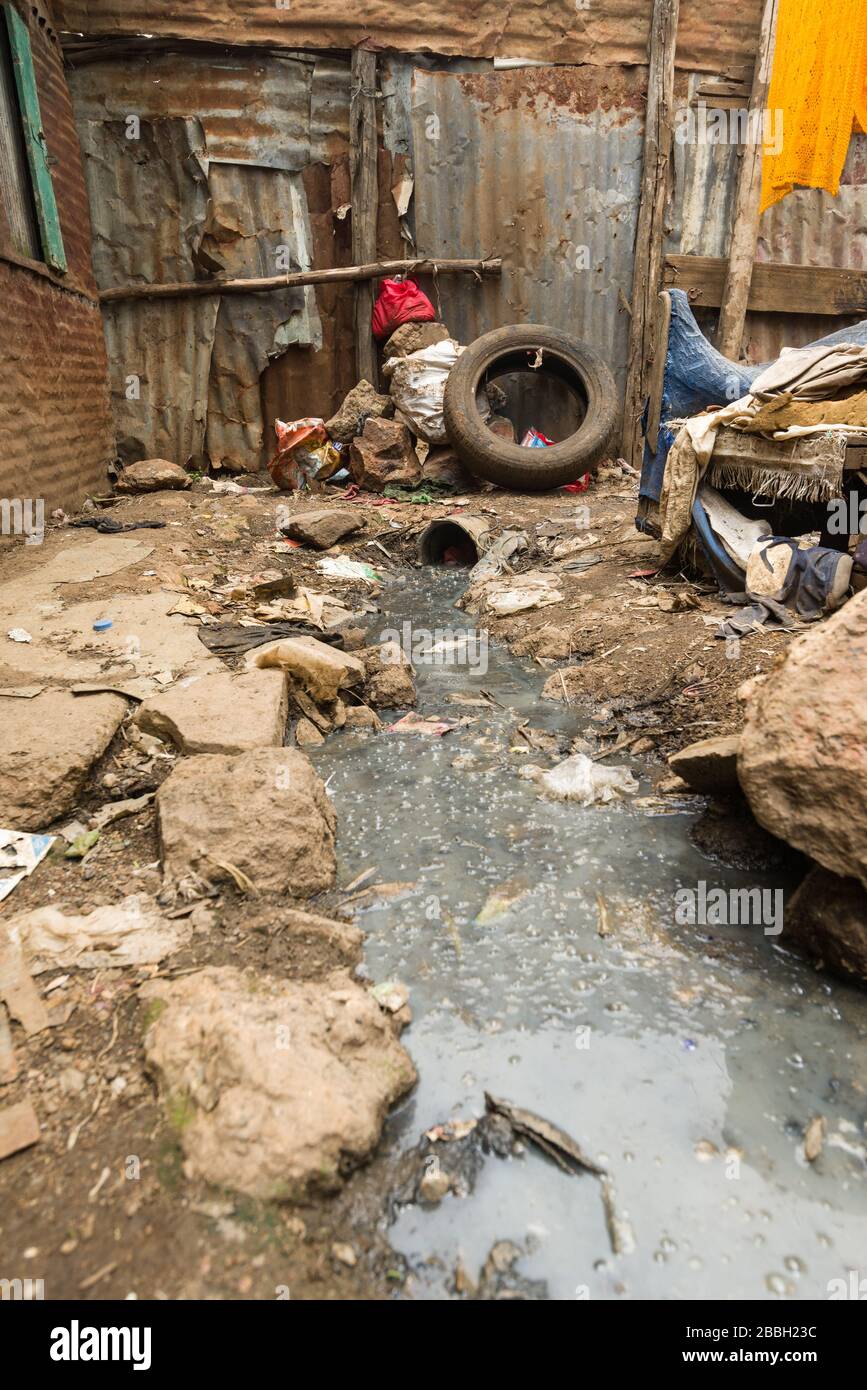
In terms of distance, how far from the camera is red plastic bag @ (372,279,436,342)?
6.87m

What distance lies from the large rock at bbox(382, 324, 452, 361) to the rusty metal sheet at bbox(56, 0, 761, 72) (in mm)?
2174

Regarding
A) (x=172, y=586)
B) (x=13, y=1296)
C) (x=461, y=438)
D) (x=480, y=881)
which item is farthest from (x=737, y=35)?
(x=13, y=1296)

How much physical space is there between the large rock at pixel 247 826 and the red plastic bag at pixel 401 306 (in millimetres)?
5674

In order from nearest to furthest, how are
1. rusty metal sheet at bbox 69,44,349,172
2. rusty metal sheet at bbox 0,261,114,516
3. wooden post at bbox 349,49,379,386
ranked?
1. rusty metal sheet at bbox 0,261,114,516
2. rusty metal sheet at bbox 69,44,349,172
3. wooden post at bbox 349,49,379,386

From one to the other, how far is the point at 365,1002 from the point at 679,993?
2.40ft

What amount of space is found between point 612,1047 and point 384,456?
18.9ft

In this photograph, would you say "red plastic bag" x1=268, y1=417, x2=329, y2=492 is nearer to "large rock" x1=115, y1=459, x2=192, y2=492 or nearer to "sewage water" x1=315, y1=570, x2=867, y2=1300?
"large rock" x1=115, y1=459, x2=192, y2=492

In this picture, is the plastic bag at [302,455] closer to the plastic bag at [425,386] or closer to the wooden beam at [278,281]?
the plastic bag at [425,386]

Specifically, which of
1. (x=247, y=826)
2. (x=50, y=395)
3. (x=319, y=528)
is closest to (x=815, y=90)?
(x=319, y=528)

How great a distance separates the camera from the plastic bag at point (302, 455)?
6.77m

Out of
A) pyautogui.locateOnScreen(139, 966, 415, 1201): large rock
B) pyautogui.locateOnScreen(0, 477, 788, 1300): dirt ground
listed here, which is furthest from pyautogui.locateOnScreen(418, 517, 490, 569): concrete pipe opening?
pyautogui.locateOnScreen(139, 966, 415, 1201): large rock

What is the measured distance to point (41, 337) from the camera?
5.40 m

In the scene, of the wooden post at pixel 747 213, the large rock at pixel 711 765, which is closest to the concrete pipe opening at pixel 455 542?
the large rock at pixel 711 765
